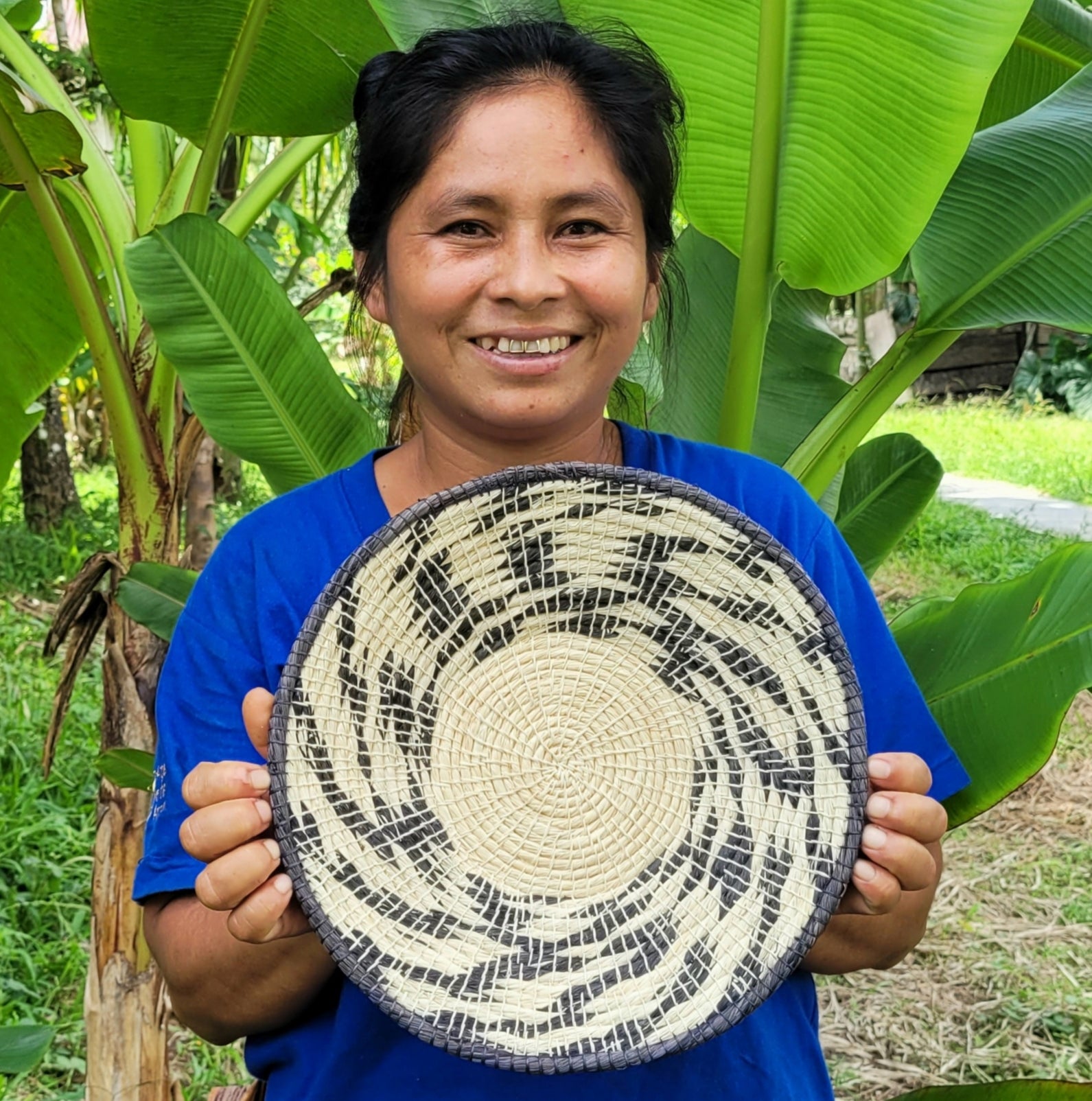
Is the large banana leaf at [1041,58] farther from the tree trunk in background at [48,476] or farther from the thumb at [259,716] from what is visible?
the tree trunk in background at [48,476]

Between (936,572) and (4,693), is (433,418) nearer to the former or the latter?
(4,693)

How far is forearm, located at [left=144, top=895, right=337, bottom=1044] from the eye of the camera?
77cm

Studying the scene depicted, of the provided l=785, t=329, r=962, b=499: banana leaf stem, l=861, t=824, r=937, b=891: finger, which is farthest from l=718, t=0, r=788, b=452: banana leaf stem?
l=861, t=824, r=937, b=891: finger

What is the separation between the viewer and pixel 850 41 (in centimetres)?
106

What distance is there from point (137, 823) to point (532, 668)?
79cm

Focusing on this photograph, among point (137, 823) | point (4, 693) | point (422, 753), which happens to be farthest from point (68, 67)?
point (422, 753)

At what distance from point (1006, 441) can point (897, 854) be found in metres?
7.35

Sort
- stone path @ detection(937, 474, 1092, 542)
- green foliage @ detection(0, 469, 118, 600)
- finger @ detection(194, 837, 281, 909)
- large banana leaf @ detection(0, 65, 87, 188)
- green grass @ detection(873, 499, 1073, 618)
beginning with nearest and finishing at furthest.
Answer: finger @ detection(194, 837, 281, 909), large banana leaf @ detection(0, 65, 87, 188), green foliage @ detection(0, 469, 118, 600), green grass @ detection(873, 499, 1073, 618), stone path @ detection(937, 474, 1092, 542)

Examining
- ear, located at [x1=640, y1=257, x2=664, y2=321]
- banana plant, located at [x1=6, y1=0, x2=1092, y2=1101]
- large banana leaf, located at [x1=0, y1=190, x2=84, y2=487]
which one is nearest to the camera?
ear, located at [x1=640, y1=257, x2=664, y2=321]

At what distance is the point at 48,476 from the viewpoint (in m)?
4.57

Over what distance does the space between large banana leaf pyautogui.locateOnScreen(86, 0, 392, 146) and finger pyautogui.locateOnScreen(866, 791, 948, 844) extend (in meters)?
1.10

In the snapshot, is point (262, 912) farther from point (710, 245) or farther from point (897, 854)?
point (710, 245)

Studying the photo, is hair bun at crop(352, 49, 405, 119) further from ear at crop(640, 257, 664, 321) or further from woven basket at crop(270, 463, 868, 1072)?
woven basket at crop(270, 463, 868, 1072)

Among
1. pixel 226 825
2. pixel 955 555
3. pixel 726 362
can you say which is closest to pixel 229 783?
pixel 226 825
